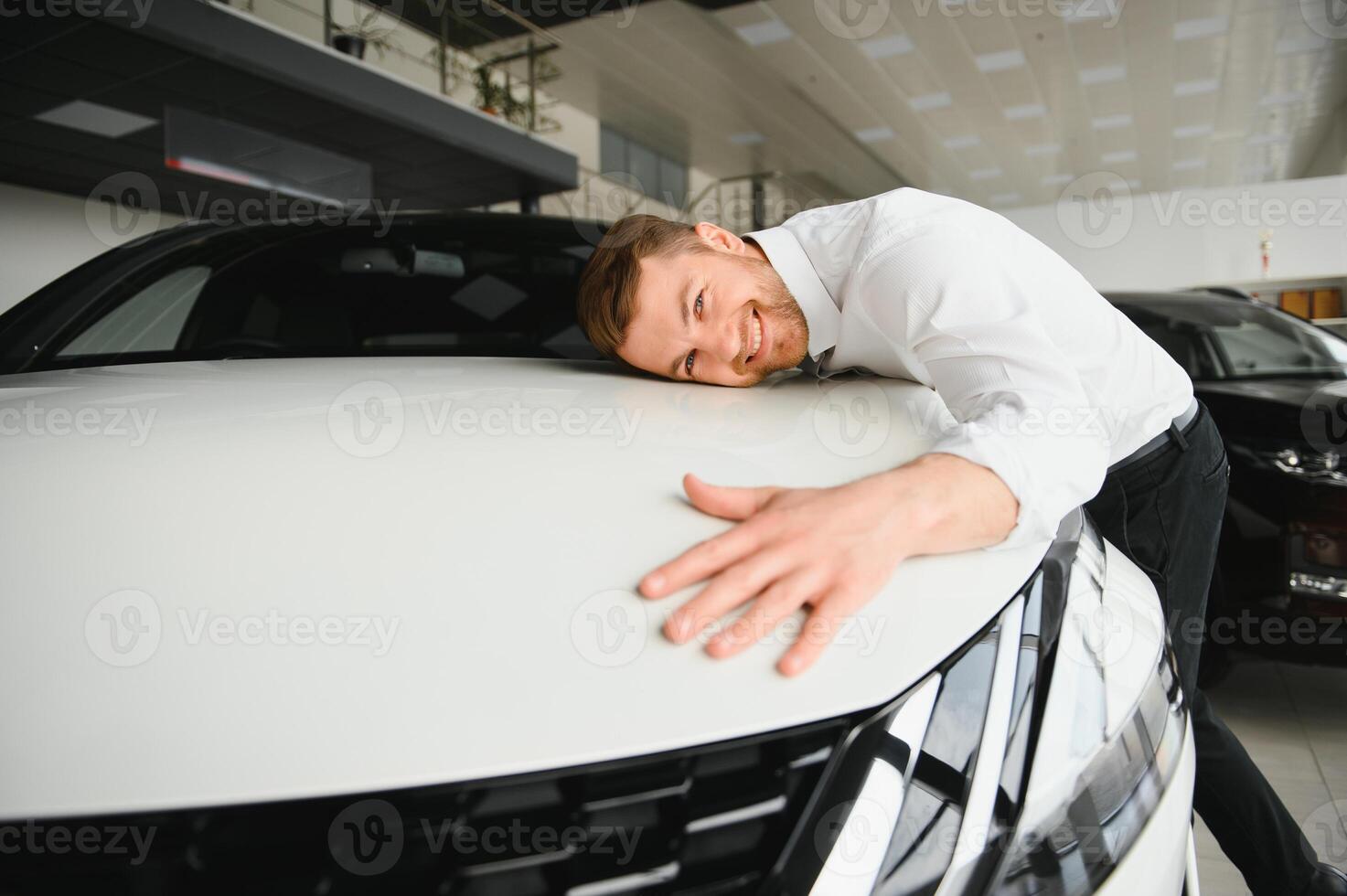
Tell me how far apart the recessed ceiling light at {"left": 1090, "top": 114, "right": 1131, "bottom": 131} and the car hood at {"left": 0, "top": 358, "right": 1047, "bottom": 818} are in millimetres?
12057

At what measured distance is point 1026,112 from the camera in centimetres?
1077

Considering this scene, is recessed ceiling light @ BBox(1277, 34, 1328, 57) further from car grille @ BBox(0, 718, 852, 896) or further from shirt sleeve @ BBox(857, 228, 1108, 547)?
car grille @ BBox(0, 718, 852, 896)

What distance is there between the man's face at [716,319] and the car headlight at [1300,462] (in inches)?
55.5

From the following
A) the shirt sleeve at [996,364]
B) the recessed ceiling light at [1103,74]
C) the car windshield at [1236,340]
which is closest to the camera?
the shirt sleeve at [996,364]

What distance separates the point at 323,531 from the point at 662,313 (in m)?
0.61

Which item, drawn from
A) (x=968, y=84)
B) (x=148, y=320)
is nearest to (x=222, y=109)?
(x=148, y=320)

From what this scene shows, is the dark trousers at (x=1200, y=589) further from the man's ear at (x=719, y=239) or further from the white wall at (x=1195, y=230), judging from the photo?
the white wall at (x=1195, y=230)

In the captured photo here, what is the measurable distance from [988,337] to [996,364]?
3cm

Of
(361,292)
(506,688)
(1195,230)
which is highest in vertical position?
(1195,230)

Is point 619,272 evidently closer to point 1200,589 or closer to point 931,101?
point 1200,589

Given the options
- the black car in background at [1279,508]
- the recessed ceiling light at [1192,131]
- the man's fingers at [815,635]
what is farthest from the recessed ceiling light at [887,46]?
the man's fingers at [815,635]

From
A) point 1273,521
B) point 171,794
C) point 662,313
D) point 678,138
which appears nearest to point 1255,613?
point 1273,521

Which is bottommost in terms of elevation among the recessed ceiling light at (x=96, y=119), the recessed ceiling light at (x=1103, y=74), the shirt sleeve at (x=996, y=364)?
the shirt sleeve at (x=996, y=364)

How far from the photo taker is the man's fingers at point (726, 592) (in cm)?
57
